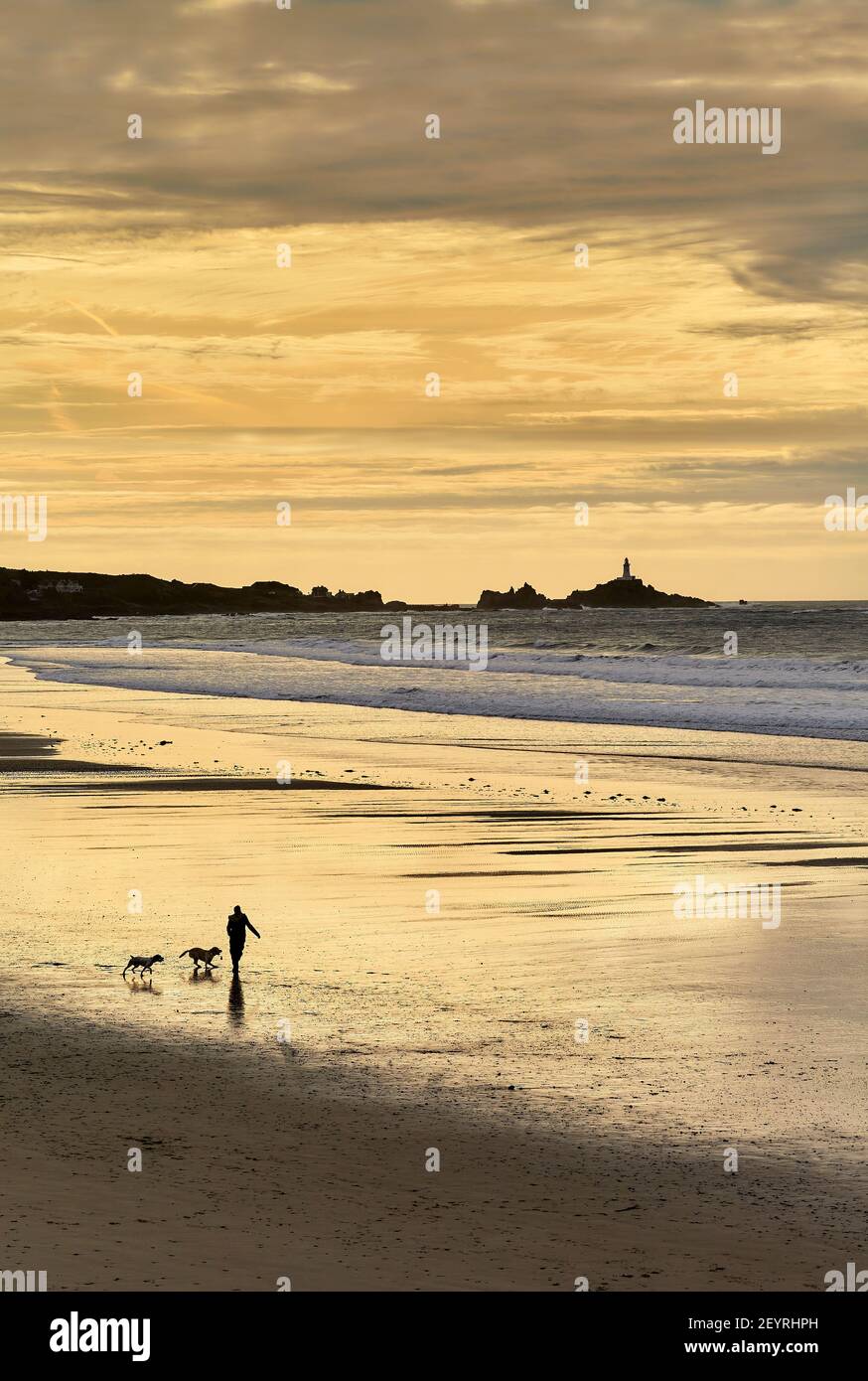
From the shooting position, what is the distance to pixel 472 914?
1267 centimetres

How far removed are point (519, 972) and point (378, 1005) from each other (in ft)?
4.30

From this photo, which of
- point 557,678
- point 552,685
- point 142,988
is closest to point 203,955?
point 142,988

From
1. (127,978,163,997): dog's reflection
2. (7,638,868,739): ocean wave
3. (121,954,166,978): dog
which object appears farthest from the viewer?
(7,638,868,739): ocean wave

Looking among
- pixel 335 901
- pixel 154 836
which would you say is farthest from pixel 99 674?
pixel 335 901

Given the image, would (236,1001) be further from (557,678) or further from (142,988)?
(557,678)

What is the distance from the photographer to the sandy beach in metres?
6.11

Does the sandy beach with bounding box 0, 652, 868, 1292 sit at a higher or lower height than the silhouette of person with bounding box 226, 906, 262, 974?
lower

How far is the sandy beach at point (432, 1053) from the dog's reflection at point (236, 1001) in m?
0.03

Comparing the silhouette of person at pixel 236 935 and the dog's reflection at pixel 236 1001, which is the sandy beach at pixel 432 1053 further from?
the silhouette of person at pixel 236 935

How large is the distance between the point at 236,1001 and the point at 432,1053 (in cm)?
172

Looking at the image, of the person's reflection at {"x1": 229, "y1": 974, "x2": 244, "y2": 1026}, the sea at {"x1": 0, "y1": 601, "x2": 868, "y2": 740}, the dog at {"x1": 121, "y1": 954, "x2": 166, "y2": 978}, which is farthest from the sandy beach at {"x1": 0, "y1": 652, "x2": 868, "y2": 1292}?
the sea at {"x1": 0, "y1": 601, "x2": 868, "y2": 740}

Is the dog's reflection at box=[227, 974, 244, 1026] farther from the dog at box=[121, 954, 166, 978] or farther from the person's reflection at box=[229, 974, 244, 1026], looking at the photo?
the dog at box=[121, 954, 166, 978]

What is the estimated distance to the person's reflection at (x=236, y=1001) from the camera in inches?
372
